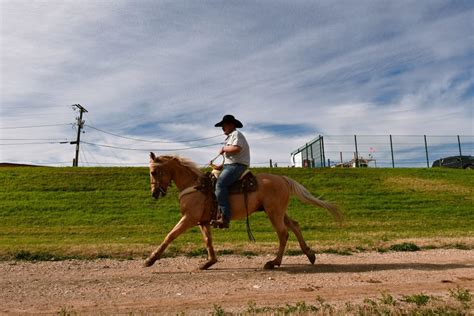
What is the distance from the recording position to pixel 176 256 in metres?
9.70

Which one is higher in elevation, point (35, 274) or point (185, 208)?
point (185, 208)

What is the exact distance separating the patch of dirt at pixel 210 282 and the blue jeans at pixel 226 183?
115 centimetres

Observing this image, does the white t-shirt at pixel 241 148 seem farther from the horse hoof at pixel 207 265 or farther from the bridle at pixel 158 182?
the horse hoof at pixel 207 265

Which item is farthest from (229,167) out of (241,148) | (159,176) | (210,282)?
(210,282)

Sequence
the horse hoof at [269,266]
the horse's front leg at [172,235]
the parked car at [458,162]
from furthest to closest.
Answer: the parked car at [458,162]
the horse hoof at [269,266]
the horse's front leg at [172,235]

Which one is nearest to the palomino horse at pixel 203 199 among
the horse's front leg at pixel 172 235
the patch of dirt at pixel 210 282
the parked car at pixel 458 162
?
the horse's front leg at pixel 172 235

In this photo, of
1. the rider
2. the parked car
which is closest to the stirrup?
the rider

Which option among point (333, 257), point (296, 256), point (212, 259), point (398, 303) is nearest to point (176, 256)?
point (212, 259)

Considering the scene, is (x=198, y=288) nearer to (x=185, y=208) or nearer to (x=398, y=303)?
(x=185, y=208)

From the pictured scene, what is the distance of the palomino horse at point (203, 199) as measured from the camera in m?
8.29

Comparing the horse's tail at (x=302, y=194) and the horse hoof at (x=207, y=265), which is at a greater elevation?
the horse's tail at (x=302, y=194)

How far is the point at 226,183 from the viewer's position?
27.2 ft

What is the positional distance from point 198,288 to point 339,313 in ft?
8.31

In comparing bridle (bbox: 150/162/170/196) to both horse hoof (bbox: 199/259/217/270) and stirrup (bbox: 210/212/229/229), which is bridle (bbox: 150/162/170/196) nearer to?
stirrup (bbox: 210/212/229/229)
